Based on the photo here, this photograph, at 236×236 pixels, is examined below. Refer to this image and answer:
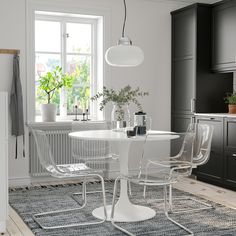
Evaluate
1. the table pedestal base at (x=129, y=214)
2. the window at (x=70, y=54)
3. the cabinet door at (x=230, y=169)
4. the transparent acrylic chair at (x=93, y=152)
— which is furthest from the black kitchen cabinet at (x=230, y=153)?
the window at (x=70, y=54)

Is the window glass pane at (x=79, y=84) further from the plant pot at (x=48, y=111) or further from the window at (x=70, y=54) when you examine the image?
the plant pot at (x=48, y=111)

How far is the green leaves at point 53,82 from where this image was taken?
213 inches

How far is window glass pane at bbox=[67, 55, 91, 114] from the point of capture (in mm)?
5816

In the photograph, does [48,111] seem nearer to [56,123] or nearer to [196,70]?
[56,123]

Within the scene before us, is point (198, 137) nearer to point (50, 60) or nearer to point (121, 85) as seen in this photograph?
point (121, 85)

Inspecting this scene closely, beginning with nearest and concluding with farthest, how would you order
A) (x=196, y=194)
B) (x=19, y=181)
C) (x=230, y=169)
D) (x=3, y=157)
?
(x=3, y=157) → (x=196, y=194) → (x=230, y=169) → (x=19, y=181)

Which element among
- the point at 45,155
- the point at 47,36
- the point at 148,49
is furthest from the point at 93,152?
the point at 148,49

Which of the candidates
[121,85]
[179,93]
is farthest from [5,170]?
[179,93]

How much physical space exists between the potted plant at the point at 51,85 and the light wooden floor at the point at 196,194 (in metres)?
1.54

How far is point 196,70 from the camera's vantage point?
5.52m

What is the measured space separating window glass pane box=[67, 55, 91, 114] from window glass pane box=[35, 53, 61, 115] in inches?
Answer: 6.7

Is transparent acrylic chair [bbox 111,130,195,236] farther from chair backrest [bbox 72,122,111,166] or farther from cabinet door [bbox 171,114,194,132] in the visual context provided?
cabinet door [bbox 171,114,194,132]

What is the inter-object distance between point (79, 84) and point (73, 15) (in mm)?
890

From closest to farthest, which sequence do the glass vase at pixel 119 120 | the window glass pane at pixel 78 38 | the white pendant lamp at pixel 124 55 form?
the white pendant lamp at pixel 124 55
the glass vase at pixel 119 120
the window glass pane at pixel 78 38
